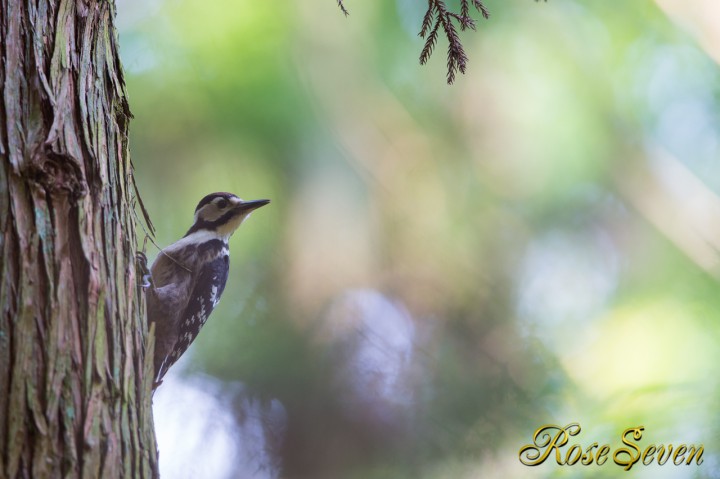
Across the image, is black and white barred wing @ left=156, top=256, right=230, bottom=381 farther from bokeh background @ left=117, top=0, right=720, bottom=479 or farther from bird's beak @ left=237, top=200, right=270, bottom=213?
bokeh background @ left=117, top=0, right=720, bottom=479

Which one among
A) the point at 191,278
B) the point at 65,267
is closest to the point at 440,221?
the point at 191,278

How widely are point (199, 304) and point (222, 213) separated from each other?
17.1 inches

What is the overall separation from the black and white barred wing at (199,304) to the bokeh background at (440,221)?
779 millimetres

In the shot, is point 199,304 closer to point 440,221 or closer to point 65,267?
point 65,267

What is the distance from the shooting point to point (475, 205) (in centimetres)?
435

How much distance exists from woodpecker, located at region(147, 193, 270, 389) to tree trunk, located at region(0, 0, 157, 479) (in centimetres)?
88

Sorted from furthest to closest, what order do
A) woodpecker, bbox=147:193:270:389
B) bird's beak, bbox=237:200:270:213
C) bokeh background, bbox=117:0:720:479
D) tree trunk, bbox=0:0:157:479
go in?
1. bokeh background, bbox=117:0:720:479
2. bird's beak, bbox=237:200:270:213
3. woodpecker, bbox=147:193:270:389
4. tree trunk, bbox=0:0:157:479

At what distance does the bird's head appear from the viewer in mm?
3037

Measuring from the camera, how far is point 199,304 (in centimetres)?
281

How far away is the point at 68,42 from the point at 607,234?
129 inches

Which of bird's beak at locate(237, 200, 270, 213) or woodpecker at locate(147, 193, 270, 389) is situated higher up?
bird's beak at locate(237, 200, 270, 213)

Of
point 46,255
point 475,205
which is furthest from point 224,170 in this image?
point 46,255

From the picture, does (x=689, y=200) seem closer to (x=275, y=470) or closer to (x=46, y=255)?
(x=275, y=470)

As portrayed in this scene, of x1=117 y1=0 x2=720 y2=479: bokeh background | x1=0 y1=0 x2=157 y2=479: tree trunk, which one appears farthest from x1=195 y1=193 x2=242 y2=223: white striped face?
x1=0 y1=0 x2=157 y2=479: tree trunk
